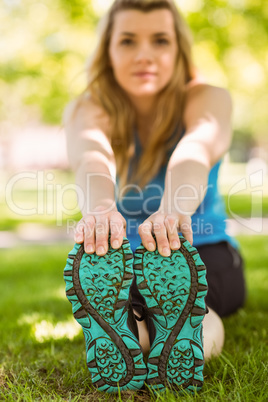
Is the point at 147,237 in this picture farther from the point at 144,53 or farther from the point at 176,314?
the point at 144,53

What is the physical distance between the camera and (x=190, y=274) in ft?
5.24

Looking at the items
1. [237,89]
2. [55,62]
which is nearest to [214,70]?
[237,89]

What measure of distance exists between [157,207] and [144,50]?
2.76 feet

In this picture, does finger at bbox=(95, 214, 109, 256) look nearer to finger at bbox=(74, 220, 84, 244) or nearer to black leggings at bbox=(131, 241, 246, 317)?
finger at bbox=(74, 220, 84, 244)

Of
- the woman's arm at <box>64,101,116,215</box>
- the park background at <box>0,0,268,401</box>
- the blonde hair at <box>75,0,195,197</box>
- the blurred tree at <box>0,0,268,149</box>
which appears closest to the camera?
the park background at <box>0,0,268,401</box>

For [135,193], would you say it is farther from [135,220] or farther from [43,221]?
[43,221]

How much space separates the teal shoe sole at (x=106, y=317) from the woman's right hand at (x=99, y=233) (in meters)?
0.04

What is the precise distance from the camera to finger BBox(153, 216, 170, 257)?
1597 mm

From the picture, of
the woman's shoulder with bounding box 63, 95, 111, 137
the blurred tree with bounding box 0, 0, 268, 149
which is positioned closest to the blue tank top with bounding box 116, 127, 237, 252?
the woman's shoulder with bounding box 63, 95, 111, 137

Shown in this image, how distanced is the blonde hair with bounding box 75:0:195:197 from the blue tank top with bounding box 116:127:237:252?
0.16 feet

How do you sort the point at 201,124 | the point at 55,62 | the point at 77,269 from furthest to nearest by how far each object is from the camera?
the point at 55,62 < the point at 201,124 < the point at 77,269

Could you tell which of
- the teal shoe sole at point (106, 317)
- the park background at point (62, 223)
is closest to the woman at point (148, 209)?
the teal shoe sole at point (106, 317)

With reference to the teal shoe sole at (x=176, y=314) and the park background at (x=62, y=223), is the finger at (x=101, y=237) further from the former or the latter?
the park background at (x=62, y=223)

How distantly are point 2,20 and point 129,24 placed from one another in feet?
21.2
